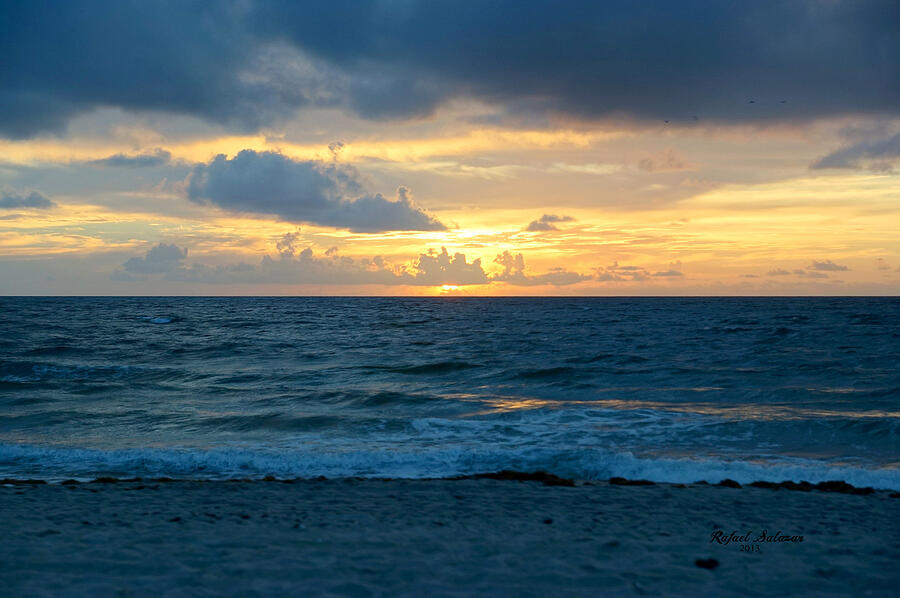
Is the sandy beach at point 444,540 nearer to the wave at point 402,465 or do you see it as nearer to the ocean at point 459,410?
the wave at point 402,465

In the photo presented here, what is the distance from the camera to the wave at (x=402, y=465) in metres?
11.7

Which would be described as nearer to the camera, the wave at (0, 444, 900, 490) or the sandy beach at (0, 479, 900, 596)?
the sandy beach at (0, 479, 900, 596)

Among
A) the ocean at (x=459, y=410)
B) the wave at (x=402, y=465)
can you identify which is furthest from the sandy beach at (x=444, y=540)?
the ocean at (x=459, y=410)

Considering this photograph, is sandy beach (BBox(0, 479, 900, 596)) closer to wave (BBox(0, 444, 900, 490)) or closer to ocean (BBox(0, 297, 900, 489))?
wave (BBox(0, 444, 900, 490))

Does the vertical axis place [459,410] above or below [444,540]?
below

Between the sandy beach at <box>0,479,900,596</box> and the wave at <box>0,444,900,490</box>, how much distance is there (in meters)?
1.88

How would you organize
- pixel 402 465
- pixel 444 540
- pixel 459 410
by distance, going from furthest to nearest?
1. pixel 459 410
2. pixel 402 465
3. pixel 444 540

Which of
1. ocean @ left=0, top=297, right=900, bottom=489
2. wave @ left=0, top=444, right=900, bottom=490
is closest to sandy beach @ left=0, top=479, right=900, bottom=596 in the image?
wave @ left=0, top=444, right=900, bottom=490

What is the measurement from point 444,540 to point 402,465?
5755mm

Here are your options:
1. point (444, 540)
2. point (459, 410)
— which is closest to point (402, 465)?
point (444, 540)

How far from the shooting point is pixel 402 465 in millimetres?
12797

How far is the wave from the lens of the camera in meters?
11.7

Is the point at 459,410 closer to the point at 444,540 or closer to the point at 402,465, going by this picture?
the point at 402,465

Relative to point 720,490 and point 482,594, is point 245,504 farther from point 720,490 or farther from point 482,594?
point 720,490
